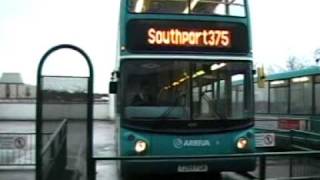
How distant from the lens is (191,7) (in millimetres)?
12562

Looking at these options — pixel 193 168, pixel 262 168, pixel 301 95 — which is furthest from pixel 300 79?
pixel 262 168

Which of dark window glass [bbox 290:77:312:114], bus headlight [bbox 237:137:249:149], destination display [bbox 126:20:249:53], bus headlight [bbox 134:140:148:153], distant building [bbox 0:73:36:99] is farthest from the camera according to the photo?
distant building [bbox 0:73:36:99]

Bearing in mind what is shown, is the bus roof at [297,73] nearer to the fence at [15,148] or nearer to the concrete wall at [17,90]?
the fence at [15,148]

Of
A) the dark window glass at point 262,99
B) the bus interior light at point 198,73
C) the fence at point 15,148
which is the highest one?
the bus interior light at point 198,73

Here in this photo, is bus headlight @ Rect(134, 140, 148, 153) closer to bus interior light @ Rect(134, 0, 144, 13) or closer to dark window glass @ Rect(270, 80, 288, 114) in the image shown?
bus interior light @ Rect(134, 0, 144, 13)

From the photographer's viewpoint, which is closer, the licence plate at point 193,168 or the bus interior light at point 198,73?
the licence plate at point 193,168

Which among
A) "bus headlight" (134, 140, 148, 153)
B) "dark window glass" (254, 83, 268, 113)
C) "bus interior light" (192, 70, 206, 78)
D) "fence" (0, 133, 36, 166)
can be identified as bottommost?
"fence" (0, 133, 36, 166)

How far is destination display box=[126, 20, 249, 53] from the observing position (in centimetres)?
1221

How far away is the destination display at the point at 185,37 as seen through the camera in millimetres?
12211

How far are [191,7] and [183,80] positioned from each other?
1458mm

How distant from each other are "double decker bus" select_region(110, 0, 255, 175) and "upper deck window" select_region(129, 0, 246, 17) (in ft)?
0.06

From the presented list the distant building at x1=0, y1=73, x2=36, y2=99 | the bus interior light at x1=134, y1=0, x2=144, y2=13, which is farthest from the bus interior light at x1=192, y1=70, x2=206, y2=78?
the distant building at x1=0, y1=73, x2=36, y2=99

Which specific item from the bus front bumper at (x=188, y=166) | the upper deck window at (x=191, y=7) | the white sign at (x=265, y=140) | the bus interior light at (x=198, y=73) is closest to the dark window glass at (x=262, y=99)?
the white sign at (x=265, y=140)

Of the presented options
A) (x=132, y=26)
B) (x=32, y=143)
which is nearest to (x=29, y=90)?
(x=32, y=143)
